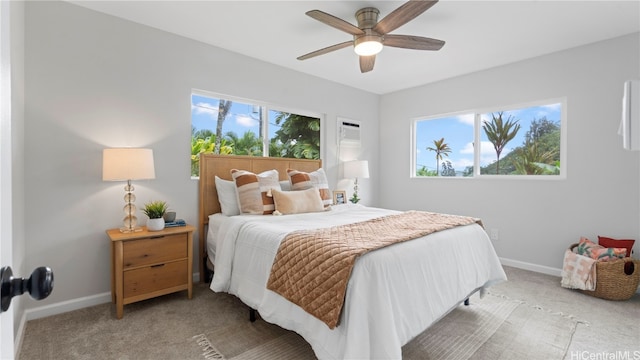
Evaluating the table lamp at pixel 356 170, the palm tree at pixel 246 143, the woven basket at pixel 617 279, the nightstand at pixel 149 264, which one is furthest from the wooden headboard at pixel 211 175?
the woven basket at pixel 617 279

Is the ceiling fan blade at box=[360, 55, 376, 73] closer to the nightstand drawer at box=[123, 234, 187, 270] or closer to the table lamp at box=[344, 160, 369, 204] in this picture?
the table lamp at box=[344, 160, 369, 204]

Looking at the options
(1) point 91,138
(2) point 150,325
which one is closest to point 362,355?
(2) point 150,325

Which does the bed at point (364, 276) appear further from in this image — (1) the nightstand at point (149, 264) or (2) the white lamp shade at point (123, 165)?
(2) the white lamp shade at point (123, 165)

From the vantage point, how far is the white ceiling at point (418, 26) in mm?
2488

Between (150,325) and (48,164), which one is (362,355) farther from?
(48,164)

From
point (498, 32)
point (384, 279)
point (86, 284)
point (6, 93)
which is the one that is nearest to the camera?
point (6, 93)

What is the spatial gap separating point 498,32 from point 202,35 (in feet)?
9.65

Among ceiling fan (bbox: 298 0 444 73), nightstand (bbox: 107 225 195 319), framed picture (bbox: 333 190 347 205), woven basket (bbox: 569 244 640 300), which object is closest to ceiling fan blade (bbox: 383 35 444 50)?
ceiling fan (bbox: 298 0 444 73)

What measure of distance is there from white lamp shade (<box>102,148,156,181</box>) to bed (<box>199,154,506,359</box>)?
0.71m

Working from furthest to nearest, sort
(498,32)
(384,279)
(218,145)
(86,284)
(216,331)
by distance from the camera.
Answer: (218,145)
(498,32)
(86,284)
(216,331)
(384,279)

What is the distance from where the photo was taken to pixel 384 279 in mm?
1546

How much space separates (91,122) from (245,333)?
2.18 meters

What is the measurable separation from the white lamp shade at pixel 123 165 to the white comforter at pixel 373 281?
0.82 m

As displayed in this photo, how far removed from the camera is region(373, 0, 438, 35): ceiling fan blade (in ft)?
6.51
